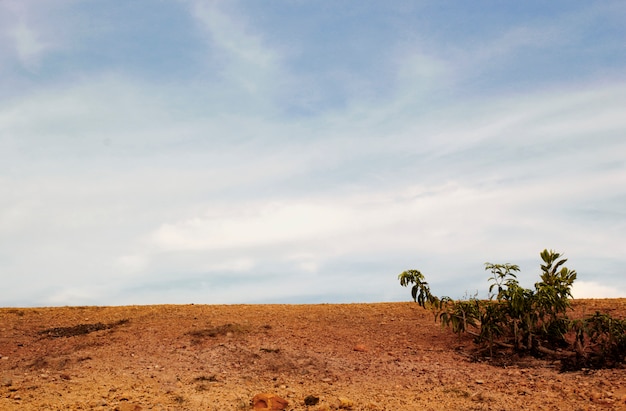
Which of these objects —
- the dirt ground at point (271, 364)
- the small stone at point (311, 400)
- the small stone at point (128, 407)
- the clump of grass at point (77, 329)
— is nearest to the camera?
the small stone at point (128, 407)

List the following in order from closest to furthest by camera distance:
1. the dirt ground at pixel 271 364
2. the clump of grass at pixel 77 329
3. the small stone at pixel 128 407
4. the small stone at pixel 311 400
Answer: the small stone at pixel 128 407 < the small stone at pixel 311 400 < the dirt ground at pixel 271 364 < the clump of grass at pixel 77 329

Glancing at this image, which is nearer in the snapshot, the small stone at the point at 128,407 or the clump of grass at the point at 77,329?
the small stone at the point at 128,407

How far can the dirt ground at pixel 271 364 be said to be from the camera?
9.38 meters

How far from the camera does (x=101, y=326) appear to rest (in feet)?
45.8

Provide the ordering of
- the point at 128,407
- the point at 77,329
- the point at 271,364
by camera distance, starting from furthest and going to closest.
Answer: the point at 77,329 → the point at 271,364 → the point at 128,407

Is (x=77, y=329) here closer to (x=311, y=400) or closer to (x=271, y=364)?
(x=271, y=364)

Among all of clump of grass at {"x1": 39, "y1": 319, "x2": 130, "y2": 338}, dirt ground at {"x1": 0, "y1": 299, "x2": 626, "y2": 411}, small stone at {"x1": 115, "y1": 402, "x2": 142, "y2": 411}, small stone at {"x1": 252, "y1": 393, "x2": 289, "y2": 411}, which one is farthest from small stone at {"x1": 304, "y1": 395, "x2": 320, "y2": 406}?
clump of grass at {"x1": 39, "y1": 319, "x2": 130, "y2": 338}

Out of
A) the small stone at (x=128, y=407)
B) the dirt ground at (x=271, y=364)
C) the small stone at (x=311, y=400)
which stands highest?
the dirt ground at (x=271, y=364)

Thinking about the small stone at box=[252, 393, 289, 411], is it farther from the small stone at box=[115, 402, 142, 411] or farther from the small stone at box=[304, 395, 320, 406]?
the small stone at box=[115, 402, 142, 411]

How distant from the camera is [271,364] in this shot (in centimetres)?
1109

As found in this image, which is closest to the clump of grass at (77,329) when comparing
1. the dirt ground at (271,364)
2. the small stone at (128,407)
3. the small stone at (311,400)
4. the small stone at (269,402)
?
the dirt ground at (271,364)

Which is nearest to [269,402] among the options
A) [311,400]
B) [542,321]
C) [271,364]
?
[311,400]

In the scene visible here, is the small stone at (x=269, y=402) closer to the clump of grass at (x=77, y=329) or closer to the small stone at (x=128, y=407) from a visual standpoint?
the small stone at (x=128, y=407)

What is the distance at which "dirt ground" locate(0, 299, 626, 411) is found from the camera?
9383mm
